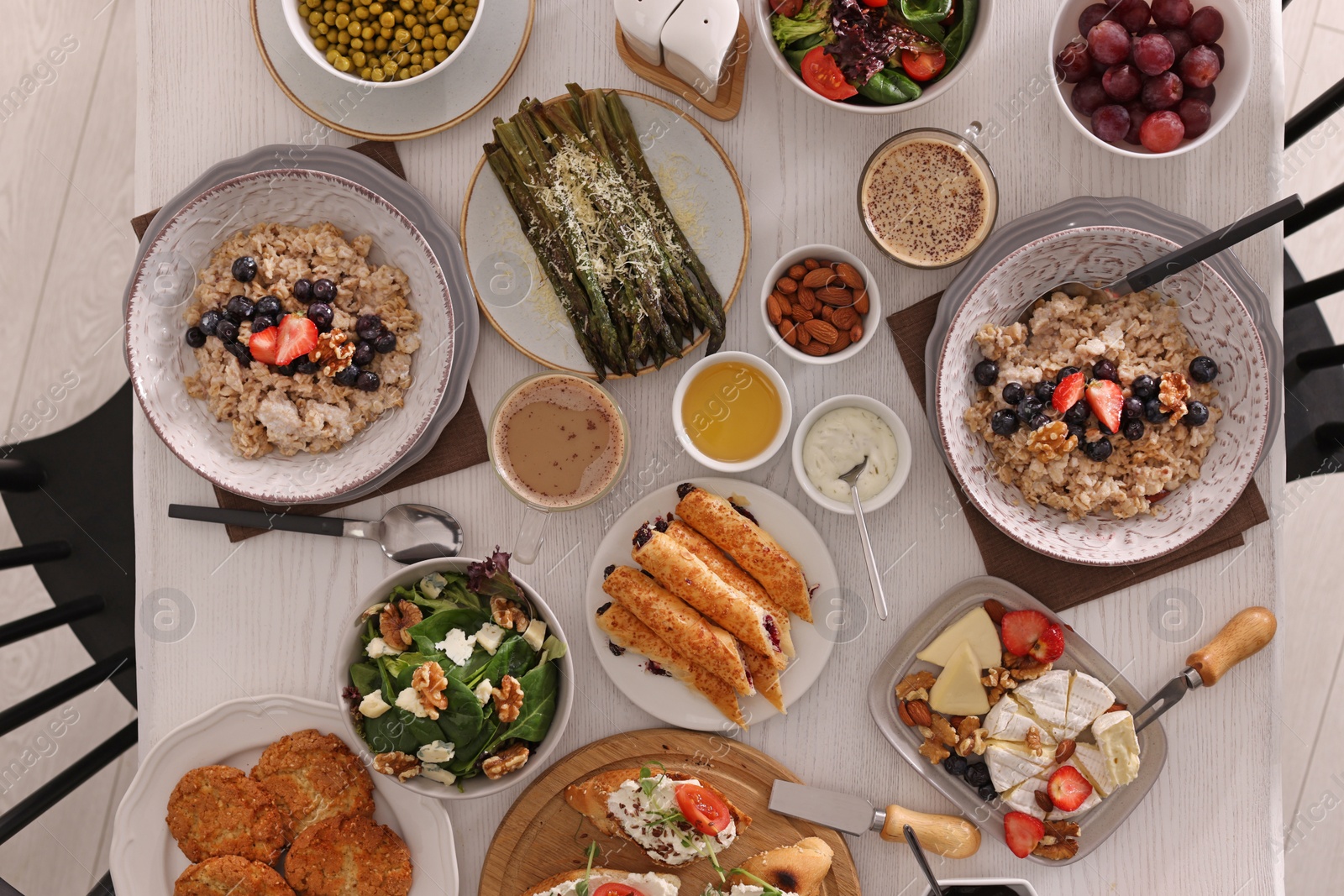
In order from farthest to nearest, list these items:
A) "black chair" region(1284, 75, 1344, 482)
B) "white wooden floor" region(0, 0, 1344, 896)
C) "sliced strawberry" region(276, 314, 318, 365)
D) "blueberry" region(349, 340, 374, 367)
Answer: "white wooden floor" region(0, 0, 1344, 896)
"black chair" region(1284, 75, 1344, 482)
"blueberry" region(349, 340, 374, 367)
"sliced strawberry" region(276, 314, 318, 365)

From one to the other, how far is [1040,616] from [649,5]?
7.87 ft

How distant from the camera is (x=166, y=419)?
9.67ft

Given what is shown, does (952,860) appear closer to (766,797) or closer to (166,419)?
(766,797)

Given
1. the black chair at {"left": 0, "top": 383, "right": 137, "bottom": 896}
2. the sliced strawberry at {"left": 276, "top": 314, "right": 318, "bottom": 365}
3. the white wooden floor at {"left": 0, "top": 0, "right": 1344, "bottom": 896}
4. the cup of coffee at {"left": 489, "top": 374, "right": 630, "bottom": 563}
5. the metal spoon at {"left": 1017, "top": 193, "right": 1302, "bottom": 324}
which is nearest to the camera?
the metal spoon at {"left": 1017, "top": 193, "right": 1302, "bottom": 324}

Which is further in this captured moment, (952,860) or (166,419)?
(952,860)

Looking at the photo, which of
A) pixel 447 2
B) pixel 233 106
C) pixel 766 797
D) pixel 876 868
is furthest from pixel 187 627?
pixel 876 868

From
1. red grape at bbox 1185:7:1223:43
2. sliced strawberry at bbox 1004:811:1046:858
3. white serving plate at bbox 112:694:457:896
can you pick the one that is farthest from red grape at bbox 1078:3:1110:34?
white serving plate at bbox 112:694:457:896

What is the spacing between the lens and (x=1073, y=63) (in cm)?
293

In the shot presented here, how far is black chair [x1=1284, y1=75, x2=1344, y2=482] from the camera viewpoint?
3305 mm

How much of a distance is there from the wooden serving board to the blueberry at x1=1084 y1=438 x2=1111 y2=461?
1.50 m

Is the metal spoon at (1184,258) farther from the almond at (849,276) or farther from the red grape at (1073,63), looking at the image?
the red grape at (1073,63)

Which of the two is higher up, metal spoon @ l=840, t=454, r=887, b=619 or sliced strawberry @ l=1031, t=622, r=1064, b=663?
metal spoon @ l=840, t=454, r=887, b=619

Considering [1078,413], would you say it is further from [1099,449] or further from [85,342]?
[85,342]

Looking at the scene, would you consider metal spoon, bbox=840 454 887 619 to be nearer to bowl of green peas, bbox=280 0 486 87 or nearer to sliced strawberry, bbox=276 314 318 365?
sliced strawberry, bbox=276 314 318 365
